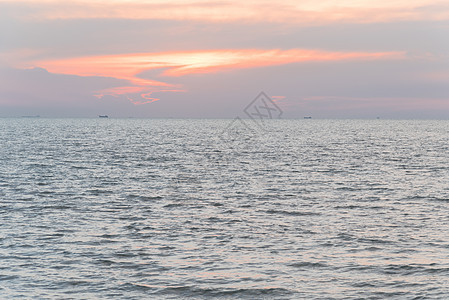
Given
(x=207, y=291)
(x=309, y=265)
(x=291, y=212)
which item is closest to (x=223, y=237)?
(x=309, y=265)

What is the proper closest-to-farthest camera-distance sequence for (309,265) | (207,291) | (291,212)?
(207,291) → (309,265) → (291,212)

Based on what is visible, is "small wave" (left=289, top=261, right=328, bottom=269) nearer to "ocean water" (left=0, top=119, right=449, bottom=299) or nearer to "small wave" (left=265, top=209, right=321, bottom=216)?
"ocean water" (left=0, top=119, right=449, bottom=299)

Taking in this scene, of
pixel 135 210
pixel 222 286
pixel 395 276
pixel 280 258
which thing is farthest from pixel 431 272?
pixel 135 210

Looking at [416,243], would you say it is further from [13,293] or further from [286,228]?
[13,293]

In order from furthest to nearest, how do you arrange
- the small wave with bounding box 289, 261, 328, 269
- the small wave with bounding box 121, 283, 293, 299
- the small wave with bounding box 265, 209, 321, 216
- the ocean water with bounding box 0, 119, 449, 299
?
the small wave with bounding box 265, 209, 321, 216, the small wave with bounding box 289, 261, 328, 269, the ocean water with bounding box 0, 119, 449, 299, the small wave with bounding box 121, 283, 293, 299

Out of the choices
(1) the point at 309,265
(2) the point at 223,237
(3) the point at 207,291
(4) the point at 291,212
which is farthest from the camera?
(4) the point at 291,212

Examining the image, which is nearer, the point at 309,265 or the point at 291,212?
the point at 309,265

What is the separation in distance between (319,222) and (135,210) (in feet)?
36.8

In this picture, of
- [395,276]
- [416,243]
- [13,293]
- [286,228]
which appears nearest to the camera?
[13,293]

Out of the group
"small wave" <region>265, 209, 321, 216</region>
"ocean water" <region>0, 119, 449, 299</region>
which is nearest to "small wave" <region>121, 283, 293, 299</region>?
"ocean water" <region>0, 119, 449, 299</region>

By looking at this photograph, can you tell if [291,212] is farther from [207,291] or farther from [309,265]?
[207,291]

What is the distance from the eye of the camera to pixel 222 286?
18531 mm

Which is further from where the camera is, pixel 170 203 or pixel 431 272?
pixel 170 203

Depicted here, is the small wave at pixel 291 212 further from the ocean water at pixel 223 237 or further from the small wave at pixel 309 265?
the small wave at pixel 309 265
